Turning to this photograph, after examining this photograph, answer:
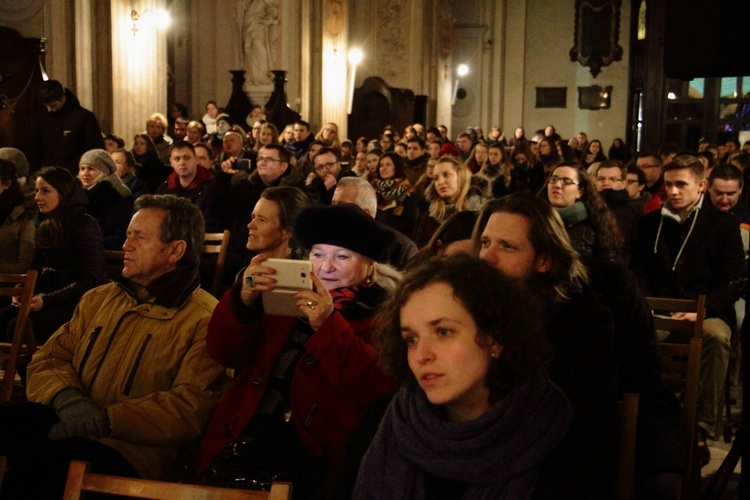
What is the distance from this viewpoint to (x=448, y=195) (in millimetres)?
6785

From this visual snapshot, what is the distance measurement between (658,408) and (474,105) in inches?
1132

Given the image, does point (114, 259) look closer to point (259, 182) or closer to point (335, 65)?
point (259, 182)

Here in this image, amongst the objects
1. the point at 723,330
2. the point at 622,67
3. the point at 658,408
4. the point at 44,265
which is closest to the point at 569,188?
the point at 723,330

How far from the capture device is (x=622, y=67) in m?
30.2

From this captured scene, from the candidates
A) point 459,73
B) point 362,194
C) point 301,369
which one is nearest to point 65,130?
point 362,194

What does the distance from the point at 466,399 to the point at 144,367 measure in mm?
1576

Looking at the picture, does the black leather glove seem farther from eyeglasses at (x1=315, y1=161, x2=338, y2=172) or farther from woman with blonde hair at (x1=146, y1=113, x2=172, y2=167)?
woman with blonde hair at (x1=146, y1=113, x2=172, y2=167)

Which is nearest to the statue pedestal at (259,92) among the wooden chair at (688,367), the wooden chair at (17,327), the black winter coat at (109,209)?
the black winter coat at (109,209)

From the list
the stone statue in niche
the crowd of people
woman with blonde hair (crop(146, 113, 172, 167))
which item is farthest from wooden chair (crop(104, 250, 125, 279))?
the stone statue in niche

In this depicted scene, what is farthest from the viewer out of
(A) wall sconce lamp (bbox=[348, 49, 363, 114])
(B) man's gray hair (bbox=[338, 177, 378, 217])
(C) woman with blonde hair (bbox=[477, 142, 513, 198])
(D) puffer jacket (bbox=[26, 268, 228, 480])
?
(A) wall sconce lamp (bbox=[348, 49, 363, 114])

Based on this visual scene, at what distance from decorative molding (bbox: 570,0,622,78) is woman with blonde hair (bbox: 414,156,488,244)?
25.1 meters

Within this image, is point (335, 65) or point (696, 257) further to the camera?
point (335, 65)

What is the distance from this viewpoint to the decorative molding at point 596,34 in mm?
30188

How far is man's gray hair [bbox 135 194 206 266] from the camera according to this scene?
3.60m
